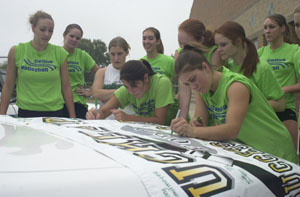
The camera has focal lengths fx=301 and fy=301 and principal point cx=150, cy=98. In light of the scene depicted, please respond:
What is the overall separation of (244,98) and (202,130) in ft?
0.89

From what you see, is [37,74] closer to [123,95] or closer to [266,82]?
[123,95]

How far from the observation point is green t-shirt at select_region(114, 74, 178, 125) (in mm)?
2223

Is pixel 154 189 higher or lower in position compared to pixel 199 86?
lower

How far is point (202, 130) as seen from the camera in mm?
1584

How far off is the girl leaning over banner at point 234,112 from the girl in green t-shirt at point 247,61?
0.88ft

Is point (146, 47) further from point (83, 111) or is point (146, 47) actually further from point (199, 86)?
point (199, 86)

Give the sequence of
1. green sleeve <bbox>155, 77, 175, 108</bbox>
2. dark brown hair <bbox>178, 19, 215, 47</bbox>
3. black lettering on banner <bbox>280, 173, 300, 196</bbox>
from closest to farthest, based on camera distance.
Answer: black lettering on banner <bbox>280, 173, 300, 196</bbox> → green sleeve <bbox>155, 77, 175, 108</bbox> → dark brown hair <bbox>178, 19, 215, 47</bbox>

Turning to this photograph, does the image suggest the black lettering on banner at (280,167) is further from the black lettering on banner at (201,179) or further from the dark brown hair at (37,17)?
the dark brown hair at (37,17)

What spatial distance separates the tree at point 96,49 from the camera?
114 feet

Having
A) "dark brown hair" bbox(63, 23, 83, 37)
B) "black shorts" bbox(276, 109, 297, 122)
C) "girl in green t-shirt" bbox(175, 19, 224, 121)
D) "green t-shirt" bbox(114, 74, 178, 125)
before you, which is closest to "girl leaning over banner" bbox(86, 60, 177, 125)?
"green t-shirt" bbox(114, 74, 178, 125)

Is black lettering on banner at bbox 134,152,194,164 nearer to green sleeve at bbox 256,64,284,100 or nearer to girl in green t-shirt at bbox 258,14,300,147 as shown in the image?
green sleeve at bbox 256,64,284,100

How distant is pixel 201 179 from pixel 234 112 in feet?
2.08

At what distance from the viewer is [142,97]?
2279mm

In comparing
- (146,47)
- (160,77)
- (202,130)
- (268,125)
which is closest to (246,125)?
(268,125)
